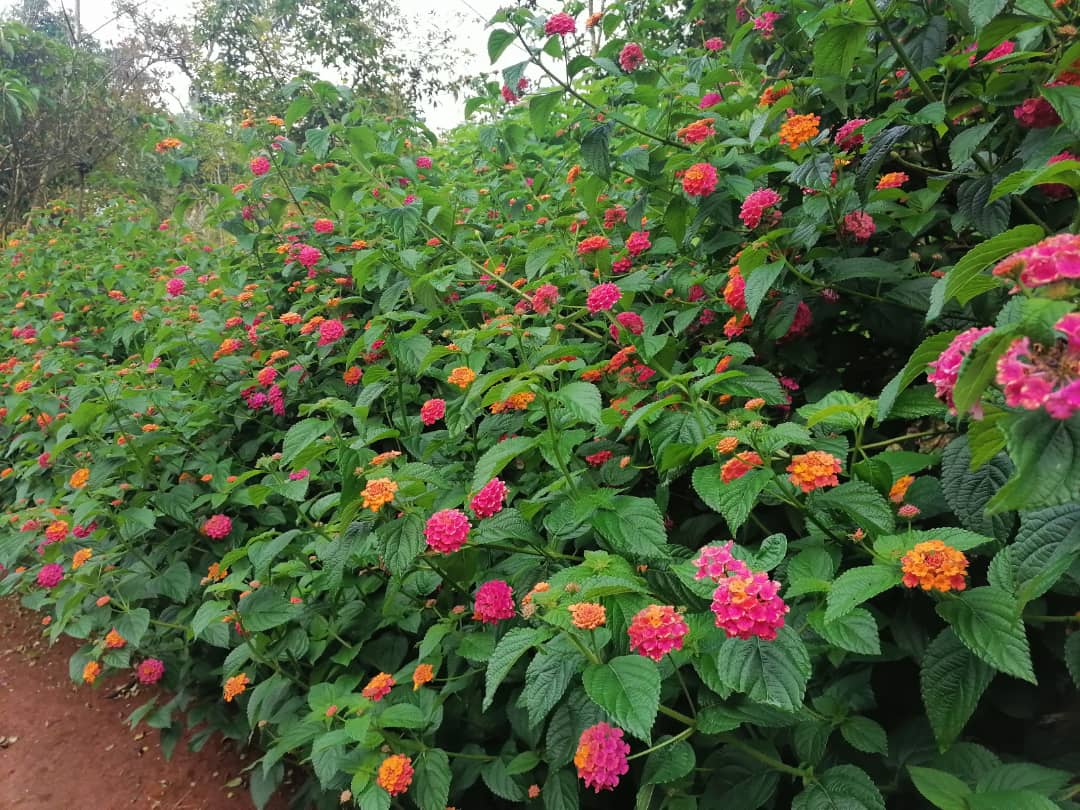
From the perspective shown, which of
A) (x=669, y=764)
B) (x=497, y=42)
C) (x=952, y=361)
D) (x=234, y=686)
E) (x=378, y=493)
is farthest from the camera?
(x=234, y=686)

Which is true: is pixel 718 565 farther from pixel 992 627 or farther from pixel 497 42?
pixel 497 42

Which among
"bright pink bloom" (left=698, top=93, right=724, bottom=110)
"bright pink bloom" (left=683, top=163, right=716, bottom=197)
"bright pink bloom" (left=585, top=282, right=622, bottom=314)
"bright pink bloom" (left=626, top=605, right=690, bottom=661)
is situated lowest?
"bright pink bloom" (left=626, top=605, right=690, bottom=661)

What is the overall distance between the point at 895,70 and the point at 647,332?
884 mm

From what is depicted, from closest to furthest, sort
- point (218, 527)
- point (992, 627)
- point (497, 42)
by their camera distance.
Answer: point (992, 627)
point (497, 42)
point (218, 527)

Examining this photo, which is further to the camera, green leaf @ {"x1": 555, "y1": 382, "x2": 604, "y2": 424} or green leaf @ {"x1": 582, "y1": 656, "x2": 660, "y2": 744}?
green leaf @ {"x1": 555, "y1": 382, "x2": 604, "y2": 424}

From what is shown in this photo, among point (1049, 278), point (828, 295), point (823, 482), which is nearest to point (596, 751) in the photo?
point (823, 482)

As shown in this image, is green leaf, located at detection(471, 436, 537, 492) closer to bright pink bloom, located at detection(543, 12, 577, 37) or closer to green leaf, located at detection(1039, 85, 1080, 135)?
green leaf, located at detection(1039, 85, 1080, 135)

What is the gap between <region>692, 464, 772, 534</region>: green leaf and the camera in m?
0.97

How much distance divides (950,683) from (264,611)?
4.93ft

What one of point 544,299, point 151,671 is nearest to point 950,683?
point 544,299

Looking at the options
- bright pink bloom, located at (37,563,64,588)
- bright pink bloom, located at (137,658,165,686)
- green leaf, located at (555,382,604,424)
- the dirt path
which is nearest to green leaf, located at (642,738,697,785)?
green leaf, located at (555,382,604,424)

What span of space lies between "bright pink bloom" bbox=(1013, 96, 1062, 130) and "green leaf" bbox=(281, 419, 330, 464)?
1500 mm

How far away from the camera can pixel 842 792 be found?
906 millimetres

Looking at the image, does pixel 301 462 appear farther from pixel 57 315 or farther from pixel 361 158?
pixel 57 315
